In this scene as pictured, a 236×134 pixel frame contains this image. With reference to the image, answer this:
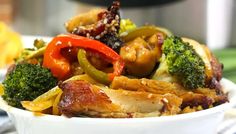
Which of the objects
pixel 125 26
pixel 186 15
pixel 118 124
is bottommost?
pixel 186 15

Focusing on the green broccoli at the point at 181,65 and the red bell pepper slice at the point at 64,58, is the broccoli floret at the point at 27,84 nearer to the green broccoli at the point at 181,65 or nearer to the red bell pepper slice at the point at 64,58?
the red bell pepper slice at the point at 64,58

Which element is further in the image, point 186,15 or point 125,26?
point 186,15

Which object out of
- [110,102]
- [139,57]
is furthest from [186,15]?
[110,102]

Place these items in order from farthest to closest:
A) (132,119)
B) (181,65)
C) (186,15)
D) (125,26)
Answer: (186,15)
(125,26)
(181,65)
(132,119)

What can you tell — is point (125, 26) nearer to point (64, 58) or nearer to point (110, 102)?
point (64, 58)

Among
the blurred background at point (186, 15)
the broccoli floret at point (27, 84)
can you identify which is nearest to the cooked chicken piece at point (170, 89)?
the broccoli floret at point (27, 84)

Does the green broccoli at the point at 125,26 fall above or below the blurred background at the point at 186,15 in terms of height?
above
